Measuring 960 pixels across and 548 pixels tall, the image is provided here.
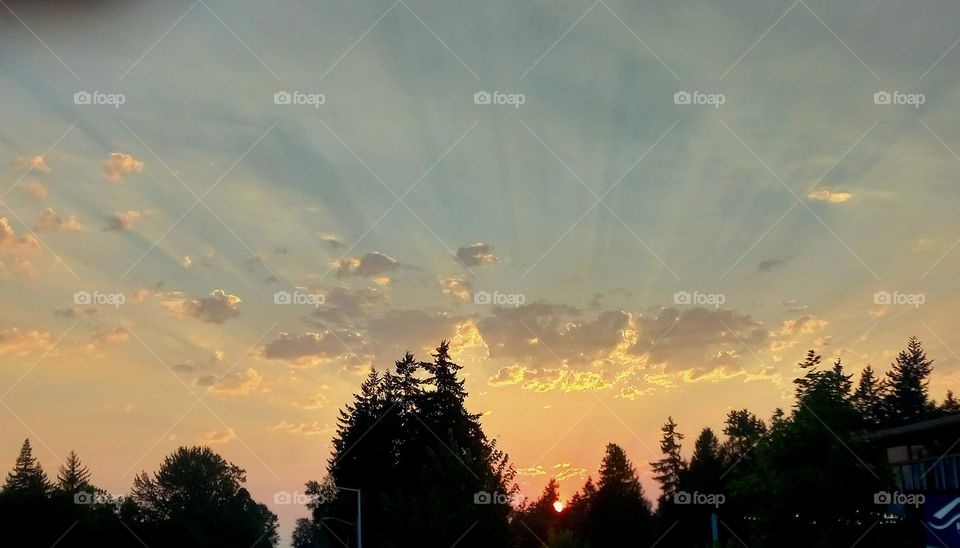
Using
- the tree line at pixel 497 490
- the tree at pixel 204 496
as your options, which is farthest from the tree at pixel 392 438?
the tree at pixel 204 496

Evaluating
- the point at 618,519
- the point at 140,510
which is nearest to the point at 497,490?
the point at 618,519

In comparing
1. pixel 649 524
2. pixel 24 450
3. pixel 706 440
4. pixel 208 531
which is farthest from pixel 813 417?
pixel 24 450

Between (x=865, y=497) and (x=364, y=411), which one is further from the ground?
(x=364, y=411)

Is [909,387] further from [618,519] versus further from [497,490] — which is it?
[497,490]

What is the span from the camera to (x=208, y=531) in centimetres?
13988

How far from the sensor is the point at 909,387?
164125 mm

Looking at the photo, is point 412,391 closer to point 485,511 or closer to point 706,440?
point 706,440

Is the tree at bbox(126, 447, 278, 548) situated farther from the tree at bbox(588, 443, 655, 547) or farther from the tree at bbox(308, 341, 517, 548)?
the tree at bbox(588, 443, 655, 547)

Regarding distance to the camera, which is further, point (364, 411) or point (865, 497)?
point (364, 411)

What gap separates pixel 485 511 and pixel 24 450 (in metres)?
161

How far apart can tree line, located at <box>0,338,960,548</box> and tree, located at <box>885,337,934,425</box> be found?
0.95ft

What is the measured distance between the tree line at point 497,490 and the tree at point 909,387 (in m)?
0.29

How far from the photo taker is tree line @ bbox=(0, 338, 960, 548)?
48.6 metres

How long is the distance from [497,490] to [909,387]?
13780 cm
